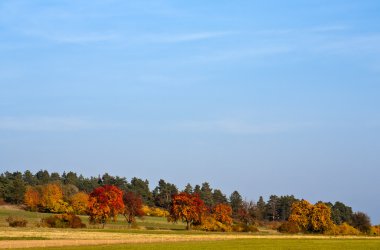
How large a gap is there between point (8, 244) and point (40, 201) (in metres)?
127

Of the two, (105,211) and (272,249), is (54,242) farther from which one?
(105,211)

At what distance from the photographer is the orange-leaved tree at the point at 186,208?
140500mm

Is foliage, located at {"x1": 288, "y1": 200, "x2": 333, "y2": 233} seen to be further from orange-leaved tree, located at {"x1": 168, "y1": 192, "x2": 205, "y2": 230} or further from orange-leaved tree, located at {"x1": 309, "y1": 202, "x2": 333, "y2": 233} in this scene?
orange-leaved tree, located at {"x1": 168, "y1": 192, "x2": 205, "y2": 230}

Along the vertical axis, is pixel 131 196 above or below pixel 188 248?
above

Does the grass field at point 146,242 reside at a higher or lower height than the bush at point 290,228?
lower

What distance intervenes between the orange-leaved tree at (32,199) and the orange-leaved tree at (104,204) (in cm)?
6104

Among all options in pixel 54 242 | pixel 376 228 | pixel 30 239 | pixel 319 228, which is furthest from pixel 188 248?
pixel 376 228

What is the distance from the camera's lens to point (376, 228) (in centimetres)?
18038

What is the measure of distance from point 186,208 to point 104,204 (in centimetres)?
1917

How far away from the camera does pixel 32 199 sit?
191 m

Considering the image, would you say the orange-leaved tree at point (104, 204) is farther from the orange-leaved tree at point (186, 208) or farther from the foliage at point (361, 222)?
the foliage at point (361, 222)

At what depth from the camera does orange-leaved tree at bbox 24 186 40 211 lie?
189625mm

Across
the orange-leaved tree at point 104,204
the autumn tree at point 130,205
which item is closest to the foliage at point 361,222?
the autumn tree at point 130,205

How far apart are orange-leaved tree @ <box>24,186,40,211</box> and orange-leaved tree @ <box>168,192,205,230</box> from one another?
204ft
